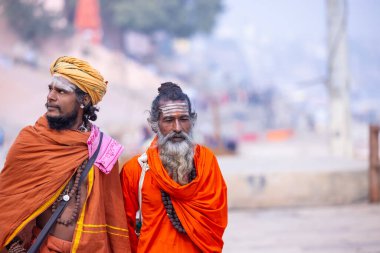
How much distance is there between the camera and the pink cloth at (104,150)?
4.22m

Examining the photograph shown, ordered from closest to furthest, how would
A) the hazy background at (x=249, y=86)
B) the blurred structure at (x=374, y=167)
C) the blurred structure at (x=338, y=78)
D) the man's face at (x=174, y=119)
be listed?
the man's face at (x=174, y=119) < the hazy background at (x=249, y=86) < the blurred structure at (x=374, y=167) < the blurred structure at (x=338, y=78)

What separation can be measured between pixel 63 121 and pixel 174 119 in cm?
71

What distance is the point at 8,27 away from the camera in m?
23.8

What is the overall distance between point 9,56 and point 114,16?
6.71 metres

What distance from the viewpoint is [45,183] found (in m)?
4.03

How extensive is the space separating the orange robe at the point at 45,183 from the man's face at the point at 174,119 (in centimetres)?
53

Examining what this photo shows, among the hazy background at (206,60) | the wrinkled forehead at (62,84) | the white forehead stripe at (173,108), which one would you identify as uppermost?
the hazy background at (206,60)

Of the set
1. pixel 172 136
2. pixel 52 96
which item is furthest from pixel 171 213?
pixel 52 96

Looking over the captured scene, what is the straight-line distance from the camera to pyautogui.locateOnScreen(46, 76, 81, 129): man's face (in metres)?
4.14

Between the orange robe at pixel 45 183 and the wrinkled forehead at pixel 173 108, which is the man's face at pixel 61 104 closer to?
the orange robe at pixel 45 183

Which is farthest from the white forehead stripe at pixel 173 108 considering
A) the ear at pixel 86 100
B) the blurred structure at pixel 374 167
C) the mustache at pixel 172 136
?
the blurred structure at pixel 374 167

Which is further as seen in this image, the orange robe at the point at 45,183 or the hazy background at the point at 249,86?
the hazy background at the point at 249,86

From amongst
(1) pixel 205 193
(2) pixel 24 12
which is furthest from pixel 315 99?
(1) pixel 205 193

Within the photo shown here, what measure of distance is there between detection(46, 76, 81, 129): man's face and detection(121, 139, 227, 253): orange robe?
555mm
